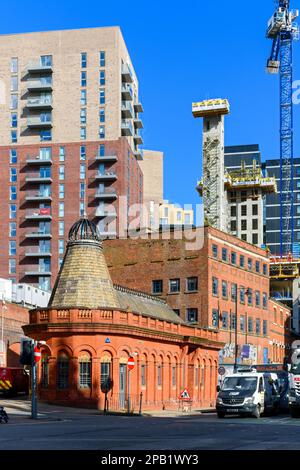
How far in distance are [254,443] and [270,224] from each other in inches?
6826

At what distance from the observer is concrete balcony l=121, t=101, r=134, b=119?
5256 inches

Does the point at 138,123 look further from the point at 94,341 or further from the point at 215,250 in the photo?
the point at 94,341

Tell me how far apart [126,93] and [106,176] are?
14.3 metres

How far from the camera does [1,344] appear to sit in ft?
254

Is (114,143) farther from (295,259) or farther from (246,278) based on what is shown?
(246,278)

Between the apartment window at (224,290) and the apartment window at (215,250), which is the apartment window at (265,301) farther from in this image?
the apartment window at (215,250)

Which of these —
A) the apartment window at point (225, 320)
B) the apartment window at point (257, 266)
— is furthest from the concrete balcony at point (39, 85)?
the apartment window at point (225, 320)

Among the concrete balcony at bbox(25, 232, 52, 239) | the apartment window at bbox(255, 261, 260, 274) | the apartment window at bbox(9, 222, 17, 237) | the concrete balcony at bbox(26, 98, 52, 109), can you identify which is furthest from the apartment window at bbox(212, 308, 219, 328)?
the concrete balcony at bbox(26, 98, 52, 109)

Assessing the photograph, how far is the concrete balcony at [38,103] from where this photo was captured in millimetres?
131375

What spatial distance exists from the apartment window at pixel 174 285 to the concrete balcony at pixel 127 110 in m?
58.0

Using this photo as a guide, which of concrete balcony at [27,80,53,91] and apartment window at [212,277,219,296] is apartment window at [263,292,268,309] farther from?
concrete balcony at [27,80,53,91]

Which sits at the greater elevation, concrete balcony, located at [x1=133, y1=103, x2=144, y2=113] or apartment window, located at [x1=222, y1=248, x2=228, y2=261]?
concrete balcony, located at [x1=133, y1=103, x2=144, y2=113]

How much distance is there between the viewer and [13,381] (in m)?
63.8

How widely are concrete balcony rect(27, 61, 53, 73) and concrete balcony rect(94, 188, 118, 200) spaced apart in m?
20.8
